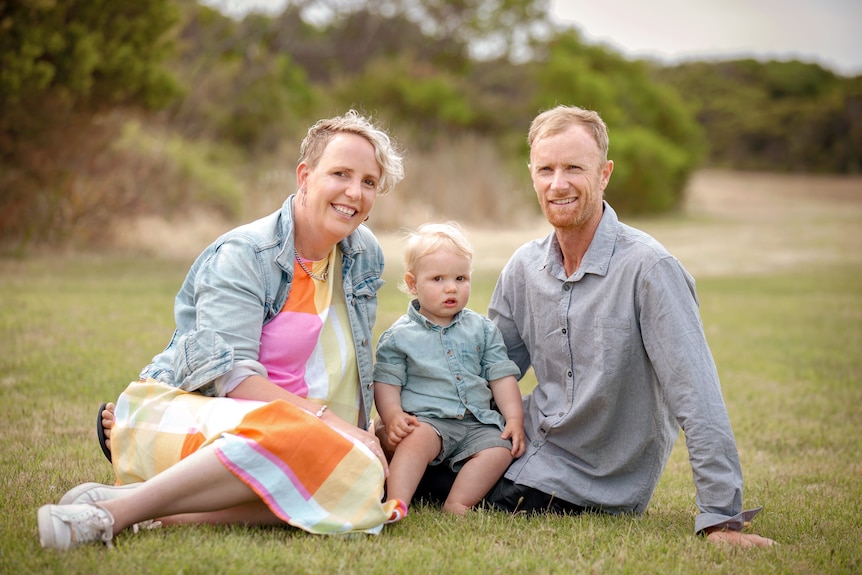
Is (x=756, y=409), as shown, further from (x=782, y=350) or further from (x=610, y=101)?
(x=610, y=101)

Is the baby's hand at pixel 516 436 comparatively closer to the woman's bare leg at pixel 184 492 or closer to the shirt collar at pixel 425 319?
the shirt collar at pixel 425 319

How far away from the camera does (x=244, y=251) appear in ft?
11.3

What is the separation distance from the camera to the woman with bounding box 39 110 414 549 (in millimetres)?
3014

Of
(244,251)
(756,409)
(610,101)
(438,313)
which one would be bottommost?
(756,409)

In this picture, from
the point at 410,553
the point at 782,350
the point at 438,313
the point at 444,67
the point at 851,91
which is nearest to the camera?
the point at 410,553

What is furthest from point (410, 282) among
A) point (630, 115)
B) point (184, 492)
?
point (630, 115)

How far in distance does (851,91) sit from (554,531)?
56.0 m

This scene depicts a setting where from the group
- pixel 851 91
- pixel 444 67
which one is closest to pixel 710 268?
pixel 444 67

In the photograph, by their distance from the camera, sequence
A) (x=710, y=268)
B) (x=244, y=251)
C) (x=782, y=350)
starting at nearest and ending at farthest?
(x=244, y=251) < (x=782, y=350) < (x=710, y=268)

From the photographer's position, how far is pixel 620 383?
11.8ft

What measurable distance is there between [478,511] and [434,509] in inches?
8.2

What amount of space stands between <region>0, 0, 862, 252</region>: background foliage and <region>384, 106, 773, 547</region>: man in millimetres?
7205

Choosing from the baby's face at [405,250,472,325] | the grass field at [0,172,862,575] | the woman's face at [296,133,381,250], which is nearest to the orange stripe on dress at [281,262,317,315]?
the woman's face at [296,133,381,250]

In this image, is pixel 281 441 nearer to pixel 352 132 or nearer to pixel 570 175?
pixel 352 132
